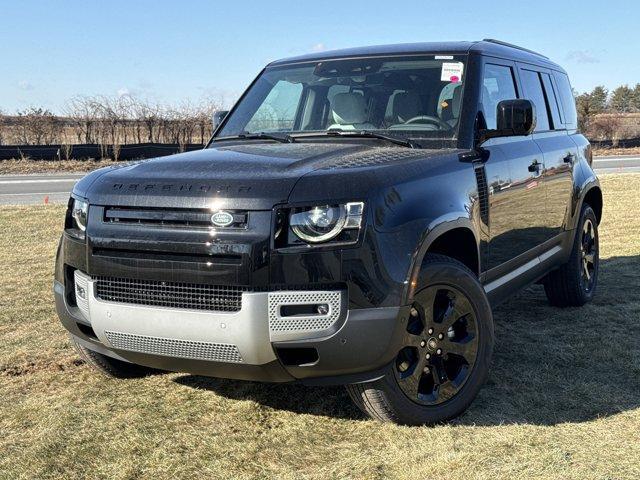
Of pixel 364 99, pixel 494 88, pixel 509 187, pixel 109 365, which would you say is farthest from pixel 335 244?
pixel 494 88

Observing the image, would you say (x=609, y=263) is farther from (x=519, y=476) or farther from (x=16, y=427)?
(x=16, y=427)

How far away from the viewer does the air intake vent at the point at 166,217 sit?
3000 millimetres

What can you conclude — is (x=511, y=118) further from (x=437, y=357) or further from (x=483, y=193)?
(x=437, y=357)

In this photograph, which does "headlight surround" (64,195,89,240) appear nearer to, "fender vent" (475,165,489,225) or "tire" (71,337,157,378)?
"tire" (71,337,157,378)

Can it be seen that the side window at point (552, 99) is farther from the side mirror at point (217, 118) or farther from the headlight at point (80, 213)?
the headlight at point (80, 213)

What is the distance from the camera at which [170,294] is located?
10.2ft

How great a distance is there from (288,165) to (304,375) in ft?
3.15

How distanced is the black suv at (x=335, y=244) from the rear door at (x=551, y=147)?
582 mm

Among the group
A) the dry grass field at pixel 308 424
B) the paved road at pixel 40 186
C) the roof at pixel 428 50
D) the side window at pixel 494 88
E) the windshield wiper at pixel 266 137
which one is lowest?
the paved road at pixel 40 186

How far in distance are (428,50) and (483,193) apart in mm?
1058

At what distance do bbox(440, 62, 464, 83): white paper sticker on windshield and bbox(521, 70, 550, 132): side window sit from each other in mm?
999

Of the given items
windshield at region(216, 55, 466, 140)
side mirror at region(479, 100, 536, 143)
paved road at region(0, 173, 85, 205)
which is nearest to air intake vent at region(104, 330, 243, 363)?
windshield at region(216, 55, 466, 140)

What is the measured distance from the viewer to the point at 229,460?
10.3 feet

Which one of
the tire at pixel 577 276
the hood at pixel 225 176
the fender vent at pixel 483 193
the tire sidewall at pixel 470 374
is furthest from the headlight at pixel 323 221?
the tire at pixel 577 276
